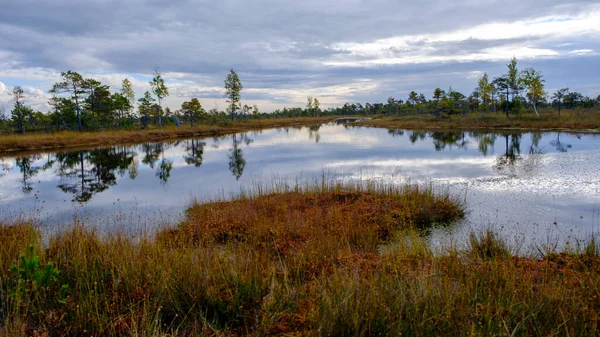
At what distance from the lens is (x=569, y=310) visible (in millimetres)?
3375

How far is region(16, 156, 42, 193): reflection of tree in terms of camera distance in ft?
50.1

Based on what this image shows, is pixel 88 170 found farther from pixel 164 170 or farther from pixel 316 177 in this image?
pixel 316 177

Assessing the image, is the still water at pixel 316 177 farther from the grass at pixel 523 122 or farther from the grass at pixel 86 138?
the grass at pixel 523 122

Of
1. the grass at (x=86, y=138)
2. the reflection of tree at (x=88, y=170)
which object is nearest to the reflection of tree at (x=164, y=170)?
the reflection of tree at (x=88, y=170)

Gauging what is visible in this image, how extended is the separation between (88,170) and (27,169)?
12.2 feet

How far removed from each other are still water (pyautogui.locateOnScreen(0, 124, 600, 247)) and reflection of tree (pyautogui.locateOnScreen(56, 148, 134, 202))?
5cm

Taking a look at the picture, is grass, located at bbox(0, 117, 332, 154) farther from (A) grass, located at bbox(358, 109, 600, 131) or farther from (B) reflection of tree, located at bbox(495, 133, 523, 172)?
(B) reflection of tree, located at bbox(495, 133, 523, 172)

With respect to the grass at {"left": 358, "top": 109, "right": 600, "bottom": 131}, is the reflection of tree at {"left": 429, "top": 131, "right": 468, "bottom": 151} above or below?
below

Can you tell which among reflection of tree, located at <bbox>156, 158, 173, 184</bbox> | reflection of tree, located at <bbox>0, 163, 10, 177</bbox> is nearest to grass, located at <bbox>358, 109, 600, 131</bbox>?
reflection of tree, located at <bbox>156, 158, 173, 184</bbox>

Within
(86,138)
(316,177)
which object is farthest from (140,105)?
(316,177)

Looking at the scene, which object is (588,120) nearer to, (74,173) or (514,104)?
(514,104)

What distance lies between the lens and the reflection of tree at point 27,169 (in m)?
15.3

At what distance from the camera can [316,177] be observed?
15.5 m

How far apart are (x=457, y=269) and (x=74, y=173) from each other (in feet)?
64.6
